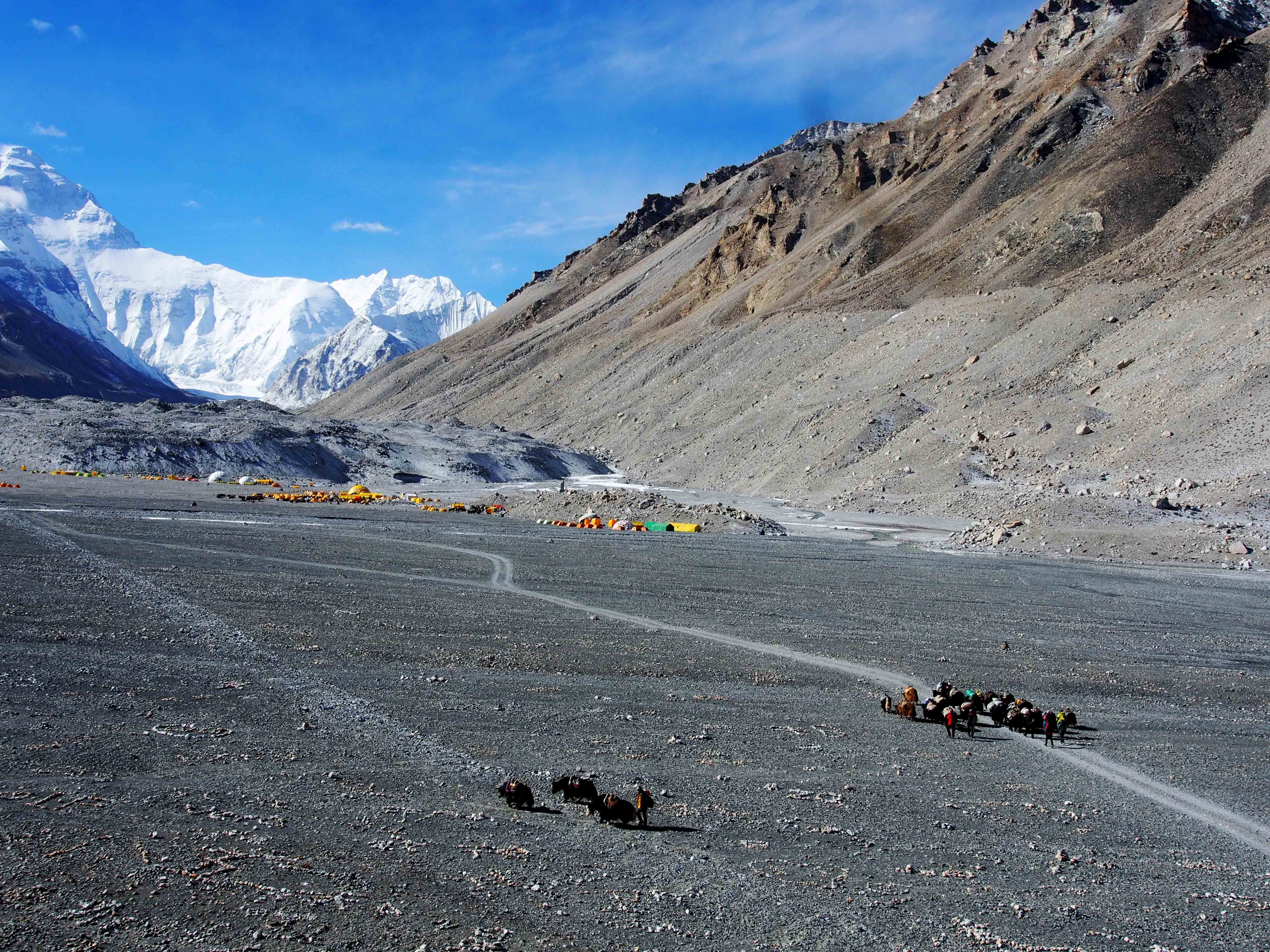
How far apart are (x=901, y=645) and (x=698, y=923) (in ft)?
31.0

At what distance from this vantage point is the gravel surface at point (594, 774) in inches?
213

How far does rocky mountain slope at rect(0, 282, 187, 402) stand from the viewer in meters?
142

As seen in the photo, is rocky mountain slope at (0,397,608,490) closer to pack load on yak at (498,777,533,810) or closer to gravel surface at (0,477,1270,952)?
gravel surface at (0,477,1270,952)

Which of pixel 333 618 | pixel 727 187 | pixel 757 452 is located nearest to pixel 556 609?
pixel 333 618

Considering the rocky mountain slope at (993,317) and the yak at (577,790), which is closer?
the yak at (577,790)

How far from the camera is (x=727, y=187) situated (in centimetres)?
13125

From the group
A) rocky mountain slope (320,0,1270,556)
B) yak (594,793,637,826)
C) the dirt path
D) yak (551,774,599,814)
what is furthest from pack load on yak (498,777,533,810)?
rocky mountain slope (320,0,1270,556)

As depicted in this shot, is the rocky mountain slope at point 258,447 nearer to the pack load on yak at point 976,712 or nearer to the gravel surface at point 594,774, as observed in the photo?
the gravel surface at point 594,774

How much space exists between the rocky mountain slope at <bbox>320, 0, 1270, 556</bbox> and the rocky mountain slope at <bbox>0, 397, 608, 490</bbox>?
414 inches

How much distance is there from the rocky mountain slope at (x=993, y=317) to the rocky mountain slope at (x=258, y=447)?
34.5 ft

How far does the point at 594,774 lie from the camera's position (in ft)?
25.2

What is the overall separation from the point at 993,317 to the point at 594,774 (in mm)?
51815

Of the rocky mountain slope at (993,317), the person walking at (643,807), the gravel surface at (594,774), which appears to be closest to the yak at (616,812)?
the person walking at (643,807)

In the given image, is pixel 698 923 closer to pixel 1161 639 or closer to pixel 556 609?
pixel 556 609
